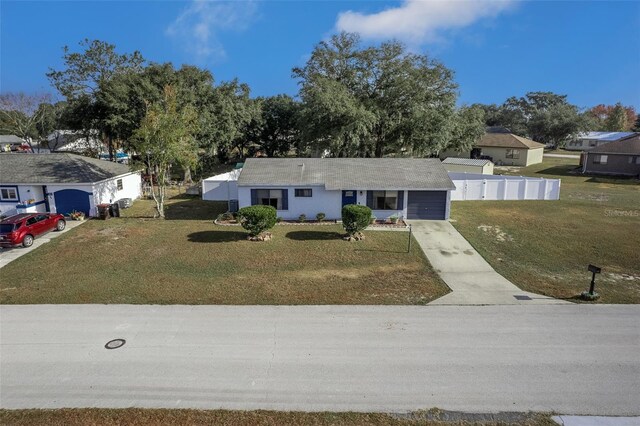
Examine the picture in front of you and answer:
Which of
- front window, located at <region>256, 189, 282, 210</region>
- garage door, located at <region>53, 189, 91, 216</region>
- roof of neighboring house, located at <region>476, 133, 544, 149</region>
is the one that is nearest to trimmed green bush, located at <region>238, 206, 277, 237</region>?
front window, located at <region>256, 189, 282, 210</region>

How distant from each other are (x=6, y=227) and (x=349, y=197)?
60.1ft

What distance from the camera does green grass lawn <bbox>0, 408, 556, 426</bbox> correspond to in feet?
26.1

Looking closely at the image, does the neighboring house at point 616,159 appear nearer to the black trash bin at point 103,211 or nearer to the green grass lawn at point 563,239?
the green grass lawn at point 563,239

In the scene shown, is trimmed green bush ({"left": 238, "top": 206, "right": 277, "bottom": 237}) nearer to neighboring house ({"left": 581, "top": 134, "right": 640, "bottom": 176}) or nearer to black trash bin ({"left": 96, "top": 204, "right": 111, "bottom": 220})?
black trash bin ({"left": 96, "top": 204, "right": 111, "bottom": 220})

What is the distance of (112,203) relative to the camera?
2678 centimetres

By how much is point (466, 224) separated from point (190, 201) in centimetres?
2069

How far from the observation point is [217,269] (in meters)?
16.4

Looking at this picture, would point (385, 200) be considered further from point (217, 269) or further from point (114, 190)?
point (114, 190)

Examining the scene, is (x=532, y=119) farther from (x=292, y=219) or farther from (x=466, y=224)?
(x=292, y=219)

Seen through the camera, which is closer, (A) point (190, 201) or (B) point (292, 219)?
(B) point (292, 219)

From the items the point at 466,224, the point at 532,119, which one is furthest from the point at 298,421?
the point at 532,119

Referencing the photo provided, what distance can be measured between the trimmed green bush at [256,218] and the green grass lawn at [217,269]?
2.57 feet

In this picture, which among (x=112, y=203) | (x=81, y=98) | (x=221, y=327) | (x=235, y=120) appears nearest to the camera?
(x=221, y=327)

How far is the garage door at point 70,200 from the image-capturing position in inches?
978
